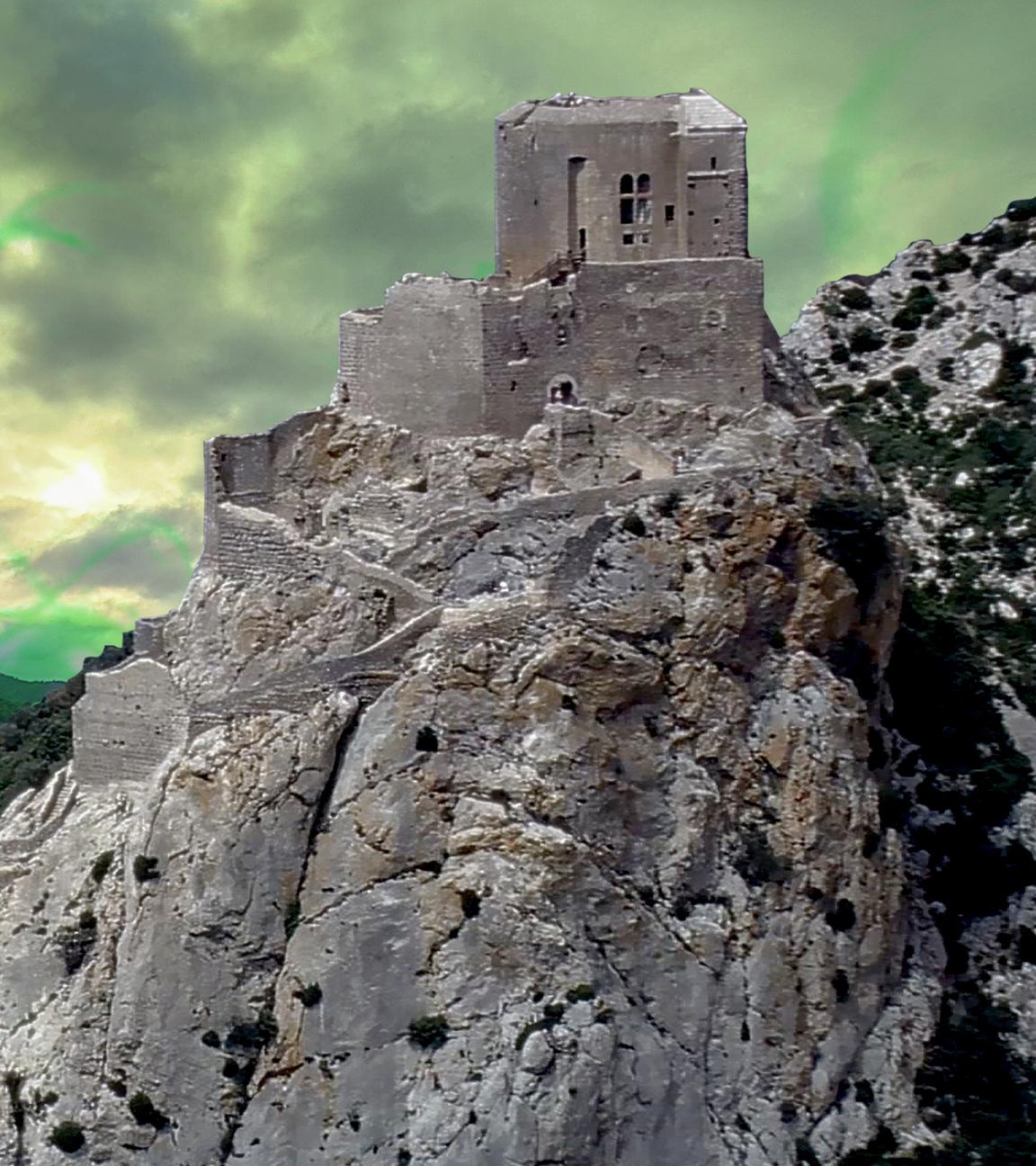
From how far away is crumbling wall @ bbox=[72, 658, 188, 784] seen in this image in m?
Result: 76.3

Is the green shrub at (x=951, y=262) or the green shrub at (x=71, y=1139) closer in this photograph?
the green shrub at (x=71, y=1139)

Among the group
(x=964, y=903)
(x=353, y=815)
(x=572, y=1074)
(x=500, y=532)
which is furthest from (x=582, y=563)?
(x=964, y=903)

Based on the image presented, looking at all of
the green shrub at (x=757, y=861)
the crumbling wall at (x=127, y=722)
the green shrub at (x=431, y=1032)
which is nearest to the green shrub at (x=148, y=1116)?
the green shrub at (x=431, y=1032)

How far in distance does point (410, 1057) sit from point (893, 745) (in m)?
22.4

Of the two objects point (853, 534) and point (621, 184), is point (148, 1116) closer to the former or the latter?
point (853, 534)

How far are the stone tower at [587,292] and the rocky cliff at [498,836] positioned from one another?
3.99 ft

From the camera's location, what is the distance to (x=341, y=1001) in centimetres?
7031

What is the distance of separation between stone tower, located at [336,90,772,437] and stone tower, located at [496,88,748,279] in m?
0.04

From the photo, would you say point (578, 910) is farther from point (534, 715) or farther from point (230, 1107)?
point (230, 1107)

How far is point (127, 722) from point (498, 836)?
1317 centimetres

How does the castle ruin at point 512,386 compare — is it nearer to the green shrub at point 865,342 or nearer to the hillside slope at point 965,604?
the hillside slope at point 965,604

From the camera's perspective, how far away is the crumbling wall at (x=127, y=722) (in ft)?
250

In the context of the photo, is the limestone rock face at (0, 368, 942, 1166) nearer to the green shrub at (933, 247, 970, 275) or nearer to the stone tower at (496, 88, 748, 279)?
the stone tower at (496, 88, 748, 279)

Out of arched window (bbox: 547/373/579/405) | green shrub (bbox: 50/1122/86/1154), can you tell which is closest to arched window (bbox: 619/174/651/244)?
arched window (bbox: 547/373/579/405)
